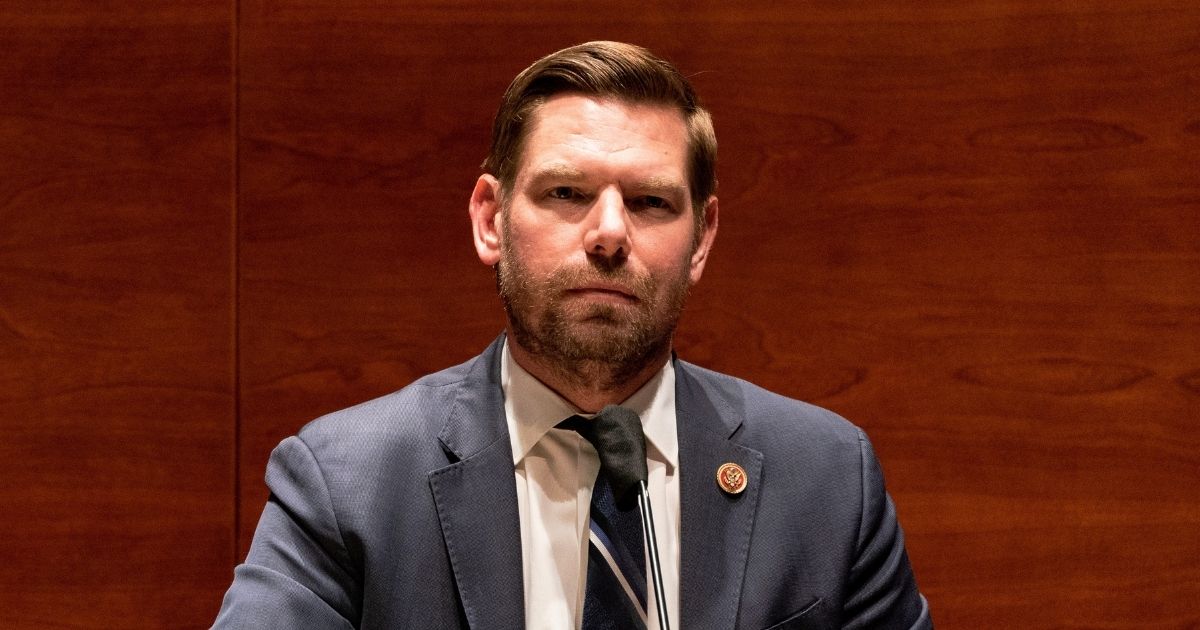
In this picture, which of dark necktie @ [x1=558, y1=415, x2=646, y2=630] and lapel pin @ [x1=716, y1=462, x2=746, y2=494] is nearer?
dark necktie @ [x1=558, y1=415, x2=646, y2=630]

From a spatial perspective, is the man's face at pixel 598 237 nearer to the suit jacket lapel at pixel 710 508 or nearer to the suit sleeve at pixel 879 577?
the suit jacket lapel at pixel 710 508

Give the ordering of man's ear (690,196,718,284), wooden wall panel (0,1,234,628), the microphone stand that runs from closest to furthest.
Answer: the microphone stand
man's ear (690,196,718,284)
wooden wall panel (0,1,234,628)

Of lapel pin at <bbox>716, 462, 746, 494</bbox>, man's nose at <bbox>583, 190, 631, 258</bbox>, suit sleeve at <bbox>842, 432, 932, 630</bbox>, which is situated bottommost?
suit sleeve at <bbox>842, 432, 932, 630</bbox>

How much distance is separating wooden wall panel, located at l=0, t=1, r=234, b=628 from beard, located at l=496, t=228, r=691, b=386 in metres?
0.65

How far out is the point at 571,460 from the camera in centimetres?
128

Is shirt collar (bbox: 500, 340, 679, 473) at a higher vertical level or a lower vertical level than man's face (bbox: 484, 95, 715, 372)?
lower

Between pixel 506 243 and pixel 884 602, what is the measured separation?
0.53 m

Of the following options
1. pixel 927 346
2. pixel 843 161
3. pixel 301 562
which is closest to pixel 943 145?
pixel 843 161

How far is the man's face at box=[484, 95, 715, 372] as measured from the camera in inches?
48.1

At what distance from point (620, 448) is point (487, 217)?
367 millimetres

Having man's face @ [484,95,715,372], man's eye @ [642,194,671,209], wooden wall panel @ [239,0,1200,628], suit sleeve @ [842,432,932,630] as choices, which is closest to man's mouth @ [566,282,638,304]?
man's face @ [484,95,715,372]

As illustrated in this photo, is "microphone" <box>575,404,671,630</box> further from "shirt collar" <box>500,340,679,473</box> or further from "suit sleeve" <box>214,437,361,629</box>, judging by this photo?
"suit sleeve" <box>214,437,361,629</box>

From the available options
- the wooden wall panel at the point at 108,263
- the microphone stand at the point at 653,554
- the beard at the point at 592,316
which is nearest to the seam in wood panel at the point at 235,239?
the wooden wall panel at the point at 108,263

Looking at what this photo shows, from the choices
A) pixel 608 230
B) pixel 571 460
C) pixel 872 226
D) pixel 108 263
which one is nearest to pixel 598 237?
pixel 608 230
